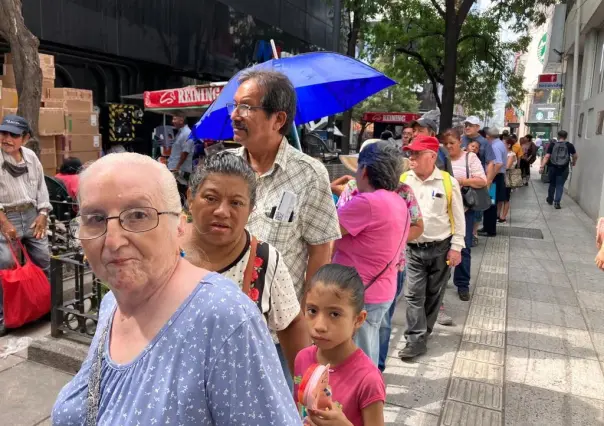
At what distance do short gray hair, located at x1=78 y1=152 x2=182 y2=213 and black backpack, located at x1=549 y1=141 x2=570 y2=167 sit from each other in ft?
42.1

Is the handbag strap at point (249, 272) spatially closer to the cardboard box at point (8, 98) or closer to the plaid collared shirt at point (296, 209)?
the plaid collared shirt at point (296, 209)

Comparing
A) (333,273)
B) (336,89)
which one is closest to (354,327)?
(333,273)

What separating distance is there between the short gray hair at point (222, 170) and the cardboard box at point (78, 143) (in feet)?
27.9

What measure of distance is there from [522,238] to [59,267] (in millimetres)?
7690

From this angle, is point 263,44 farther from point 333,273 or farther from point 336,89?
point 333,273

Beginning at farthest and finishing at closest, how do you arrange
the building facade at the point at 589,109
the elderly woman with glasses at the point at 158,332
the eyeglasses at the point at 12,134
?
the building facade at the point at 589,109, the eyeglasses at the point at 12,134, the elderly woman with glasses at the point at 158,332

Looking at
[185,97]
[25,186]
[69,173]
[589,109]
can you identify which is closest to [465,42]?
[589,109]

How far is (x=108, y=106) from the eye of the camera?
12.6 m

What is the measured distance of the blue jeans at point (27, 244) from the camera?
15.0ft

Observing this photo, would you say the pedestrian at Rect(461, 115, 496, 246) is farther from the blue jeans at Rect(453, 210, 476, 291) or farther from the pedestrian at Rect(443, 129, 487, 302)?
the blue jeans at Rect(453, 210, 476, 291)

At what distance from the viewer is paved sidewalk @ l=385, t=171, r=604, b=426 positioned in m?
3.53

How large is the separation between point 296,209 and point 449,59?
36.1ft

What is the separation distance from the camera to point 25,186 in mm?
4695

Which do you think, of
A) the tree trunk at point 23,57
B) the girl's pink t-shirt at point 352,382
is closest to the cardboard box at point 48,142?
the tree trunk at point 23,57
